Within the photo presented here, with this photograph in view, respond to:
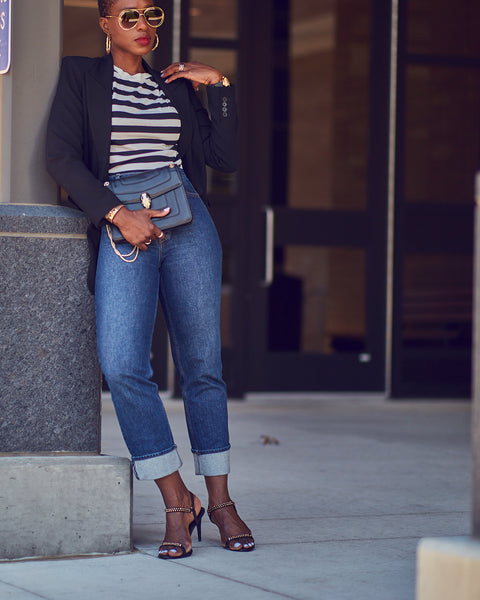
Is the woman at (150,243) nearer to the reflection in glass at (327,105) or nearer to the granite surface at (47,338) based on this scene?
the granite surface at (47,338)

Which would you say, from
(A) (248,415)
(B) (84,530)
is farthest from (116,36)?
(A) (248,415)

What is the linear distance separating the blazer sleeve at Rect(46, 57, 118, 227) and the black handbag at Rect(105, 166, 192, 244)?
0.06 metres

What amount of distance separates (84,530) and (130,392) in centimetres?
45

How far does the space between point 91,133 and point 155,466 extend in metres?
1.07

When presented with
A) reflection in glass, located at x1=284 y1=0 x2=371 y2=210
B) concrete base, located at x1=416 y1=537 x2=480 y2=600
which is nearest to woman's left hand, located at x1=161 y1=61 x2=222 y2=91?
concrete base, located at x1=416 y1=537 x2=480 y2=600

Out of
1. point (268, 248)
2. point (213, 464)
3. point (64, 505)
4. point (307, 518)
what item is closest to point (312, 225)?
point (268, 248)

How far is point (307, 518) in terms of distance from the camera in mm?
4367

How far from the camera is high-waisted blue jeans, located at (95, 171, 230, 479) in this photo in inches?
144

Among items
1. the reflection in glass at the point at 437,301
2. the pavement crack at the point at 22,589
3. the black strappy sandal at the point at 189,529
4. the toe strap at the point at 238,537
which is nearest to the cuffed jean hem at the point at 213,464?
the black strappy sandal at the point at 189,529

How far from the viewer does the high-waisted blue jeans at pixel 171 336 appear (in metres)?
3.67

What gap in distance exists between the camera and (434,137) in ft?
30.3

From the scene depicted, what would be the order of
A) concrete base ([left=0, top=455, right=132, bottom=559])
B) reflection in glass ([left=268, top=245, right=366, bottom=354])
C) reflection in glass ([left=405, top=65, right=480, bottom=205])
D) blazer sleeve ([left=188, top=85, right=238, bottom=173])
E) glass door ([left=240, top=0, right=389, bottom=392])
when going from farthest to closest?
reflection in glass ([left=405, top=65, right=480, bottom=205]) → reflection in glass ([left=268, top=245, right=366, bottom=354]) → glass door ([left=240, top=0, right=389, bottom=392]) → blazer sleeve ([left=188, top=85, right=238, bottom=173]) → concrete base ([left=0, top=455, right=132, bottom=559])

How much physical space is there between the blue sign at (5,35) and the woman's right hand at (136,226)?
2.13ft

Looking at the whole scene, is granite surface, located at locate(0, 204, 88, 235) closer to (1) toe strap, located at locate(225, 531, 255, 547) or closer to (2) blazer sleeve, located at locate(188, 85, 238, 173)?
(2) blazer sleeve, located at locate(188, 85, 238, 173)
